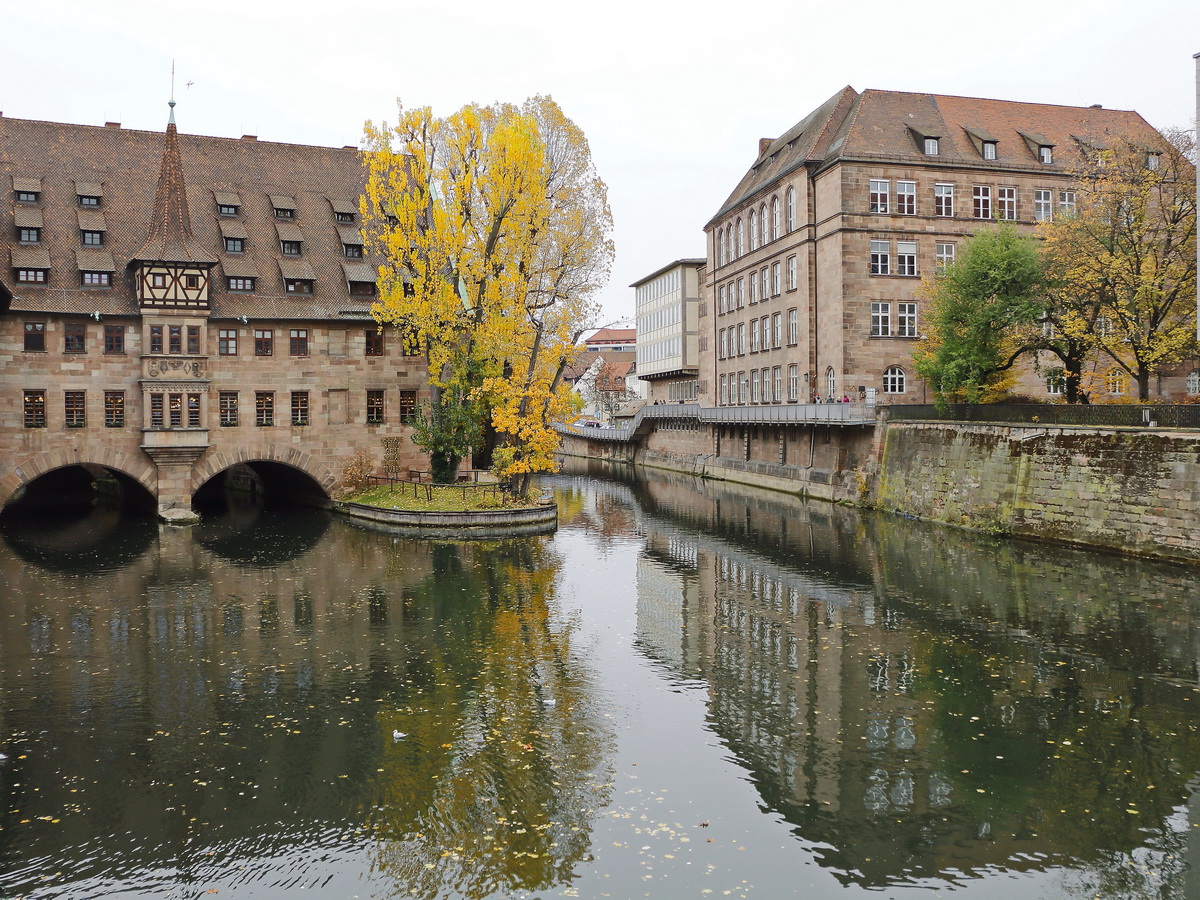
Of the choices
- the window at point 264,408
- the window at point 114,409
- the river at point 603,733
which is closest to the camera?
the river at point 603,733

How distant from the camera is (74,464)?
1545 inches

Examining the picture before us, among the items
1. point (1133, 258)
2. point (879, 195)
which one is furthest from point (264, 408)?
point (1133, 258)

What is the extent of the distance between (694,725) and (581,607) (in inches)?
363

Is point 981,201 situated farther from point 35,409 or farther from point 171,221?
point 35,409

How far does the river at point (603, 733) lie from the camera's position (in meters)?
10.6

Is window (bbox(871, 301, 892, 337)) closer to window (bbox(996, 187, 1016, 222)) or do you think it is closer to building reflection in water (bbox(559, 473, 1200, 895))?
window (bbox(996, 187, 1016, 222))

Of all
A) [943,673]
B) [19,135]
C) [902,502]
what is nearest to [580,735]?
[943,673]

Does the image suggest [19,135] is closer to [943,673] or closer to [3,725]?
[3,725]

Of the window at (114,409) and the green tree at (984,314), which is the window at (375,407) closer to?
the window at (114,409)

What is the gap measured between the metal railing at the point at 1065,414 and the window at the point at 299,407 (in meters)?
26.6

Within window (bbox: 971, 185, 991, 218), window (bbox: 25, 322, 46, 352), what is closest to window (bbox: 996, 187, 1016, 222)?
window (bbox: 971, 185, 991, 218)

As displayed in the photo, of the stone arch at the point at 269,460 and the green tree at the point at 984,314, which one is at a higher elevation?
the green tree at the point at 984,314

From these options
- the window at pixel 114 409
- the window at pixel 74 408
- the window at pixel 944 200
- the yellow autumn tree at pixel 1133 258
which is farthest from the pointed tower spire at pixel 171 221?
the window at pixel 944 200

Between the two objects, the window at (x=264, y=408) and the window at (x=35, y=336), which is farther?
the window at (x=264, y=408)
